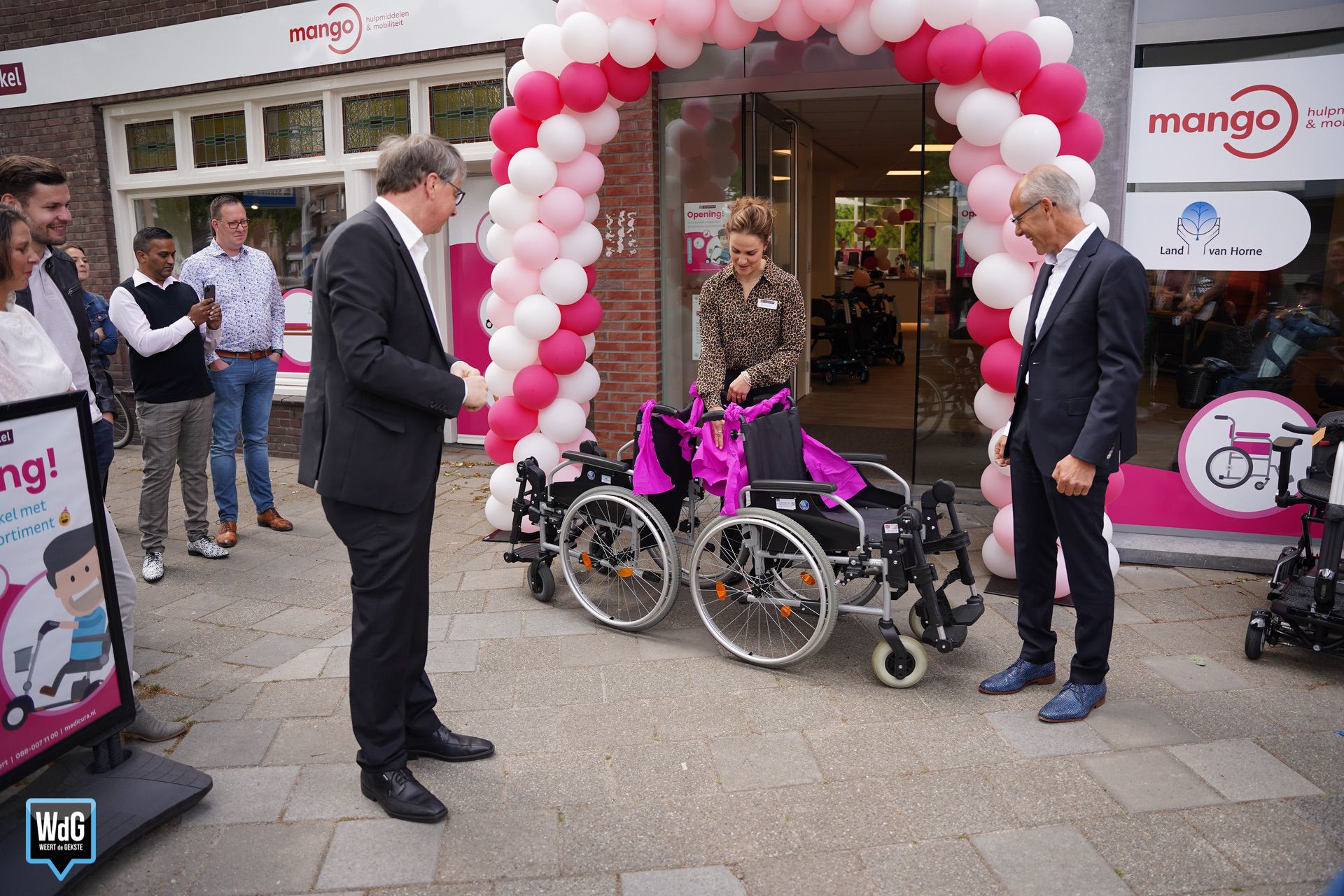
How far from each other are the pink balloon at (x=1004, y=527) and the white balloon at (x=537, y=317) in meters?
2.43

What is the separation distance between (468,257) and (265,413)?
2591 mm

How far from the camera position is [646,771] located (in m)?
3.17

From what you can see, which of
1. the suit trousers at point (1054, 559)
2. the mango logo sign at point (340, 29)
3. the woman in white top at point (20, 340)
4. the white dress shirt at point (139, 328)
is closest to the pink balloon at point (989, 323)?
the suit trousers at point (1054, 559)

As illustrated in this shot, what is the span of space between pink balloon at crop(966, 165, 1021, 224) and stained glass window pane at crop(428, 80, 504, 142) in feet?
14.1

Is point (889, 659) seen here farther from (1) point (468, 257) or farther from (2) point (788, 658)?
(1) point (468, 257)

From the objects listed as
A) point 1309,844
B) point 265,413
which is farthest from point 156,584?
point 1309,844

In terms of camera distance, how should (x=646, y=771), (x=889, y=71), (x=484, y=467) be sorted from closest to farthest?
(x=646, y=771)
(x=889, y=71)
(x=484, y=467)

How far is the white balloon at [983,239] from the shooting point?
4445 millimetres

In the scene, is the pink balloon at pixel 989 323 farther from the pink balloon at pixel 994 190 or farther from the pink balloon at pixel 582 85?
the pink balloon at pixel 582 85

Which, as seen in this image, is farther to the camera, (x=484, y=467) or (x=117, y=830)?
(x=484, y=467)

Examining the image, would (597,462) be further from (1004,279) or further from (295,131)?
(295,131)

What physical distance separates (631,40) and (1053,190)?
92.0 inches

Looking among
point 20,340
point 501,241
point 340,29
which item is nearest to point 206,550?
point 501,241

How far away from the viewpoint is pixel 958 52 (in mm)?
4266
